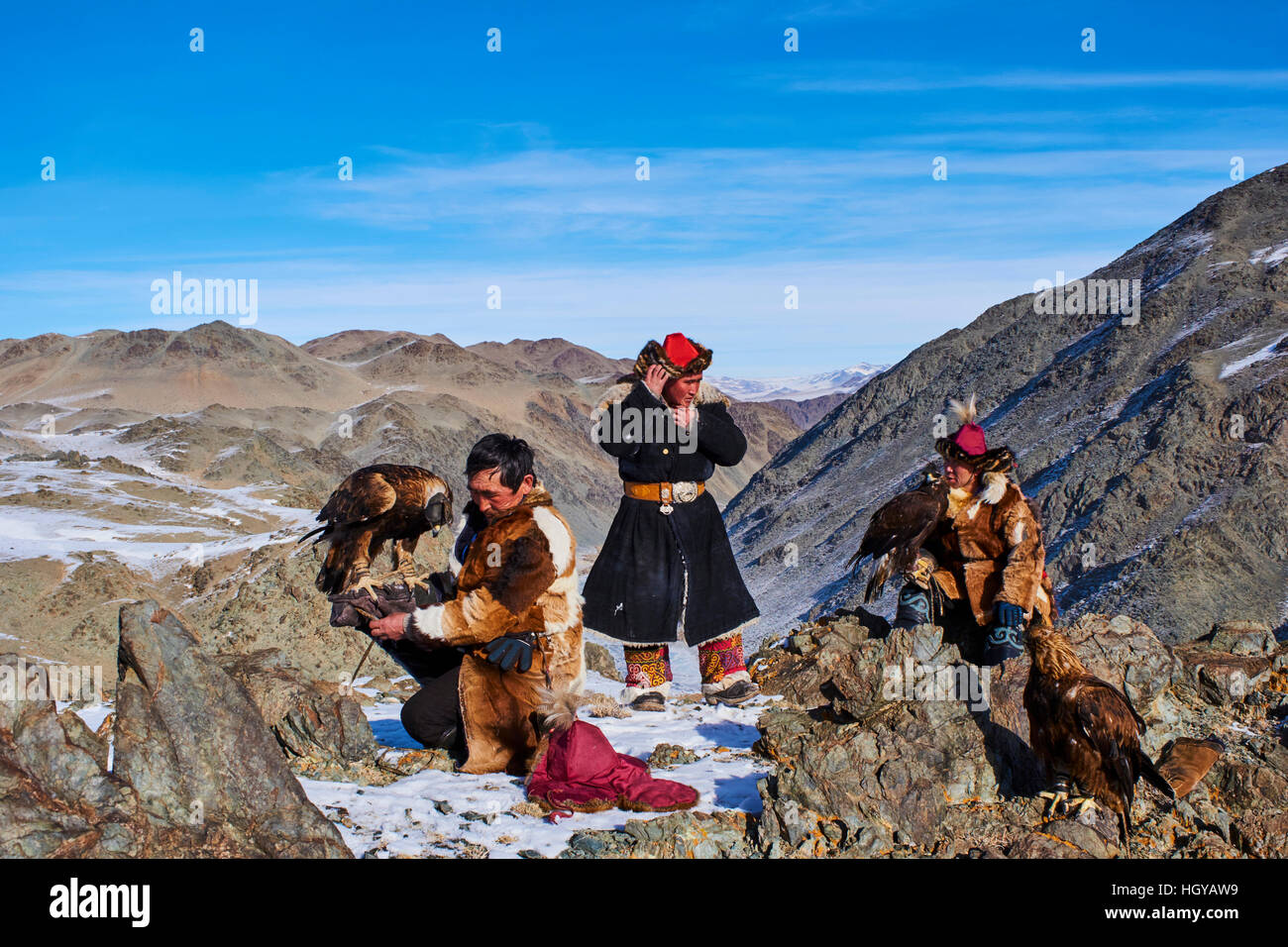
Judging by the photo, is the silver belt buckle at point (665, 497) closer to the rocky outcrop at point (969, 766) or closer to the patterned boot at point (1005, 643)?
the rocky outcrop at point (969, 766)

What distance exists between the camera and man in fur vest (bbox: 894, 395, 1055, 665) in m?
5.95

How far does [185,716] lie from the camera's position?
3.88 meters

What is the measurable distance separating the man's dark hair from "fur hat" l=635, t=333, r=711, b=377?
1487mm

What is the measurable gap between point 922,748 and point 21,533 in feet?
58.7

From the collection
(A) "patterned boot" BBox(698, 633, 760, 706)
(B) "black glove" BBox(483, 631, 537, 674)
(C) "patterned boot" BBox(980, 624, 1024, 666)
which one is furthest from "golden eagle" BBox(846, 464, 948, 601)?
(B) "black glove" BBox(483, 631, 537, 674)

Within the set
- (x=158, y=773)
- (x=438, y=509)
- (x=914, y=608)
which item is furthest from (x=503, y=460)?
(x=914, y=608)

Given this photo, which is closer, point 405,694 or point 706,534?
point 706,534

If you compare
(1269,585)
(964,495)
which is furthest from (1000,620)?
(1269,585)

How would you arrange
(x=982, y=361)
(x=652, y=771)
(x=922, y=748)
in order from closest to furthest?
(x=922, y=748), (x=652, y=771), (x=982, y=361)

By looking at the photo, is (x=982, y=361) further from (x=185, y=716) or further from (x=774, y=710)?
(x=185, y=716)

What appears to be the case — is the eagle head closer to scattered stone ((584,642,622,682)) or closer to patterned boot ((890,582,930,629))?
patterned boot ((890,582,930,629))

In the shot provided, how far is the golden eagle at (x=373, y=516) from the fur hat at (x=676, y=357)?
157cm

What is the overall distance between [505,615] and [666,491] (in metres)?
1.80
